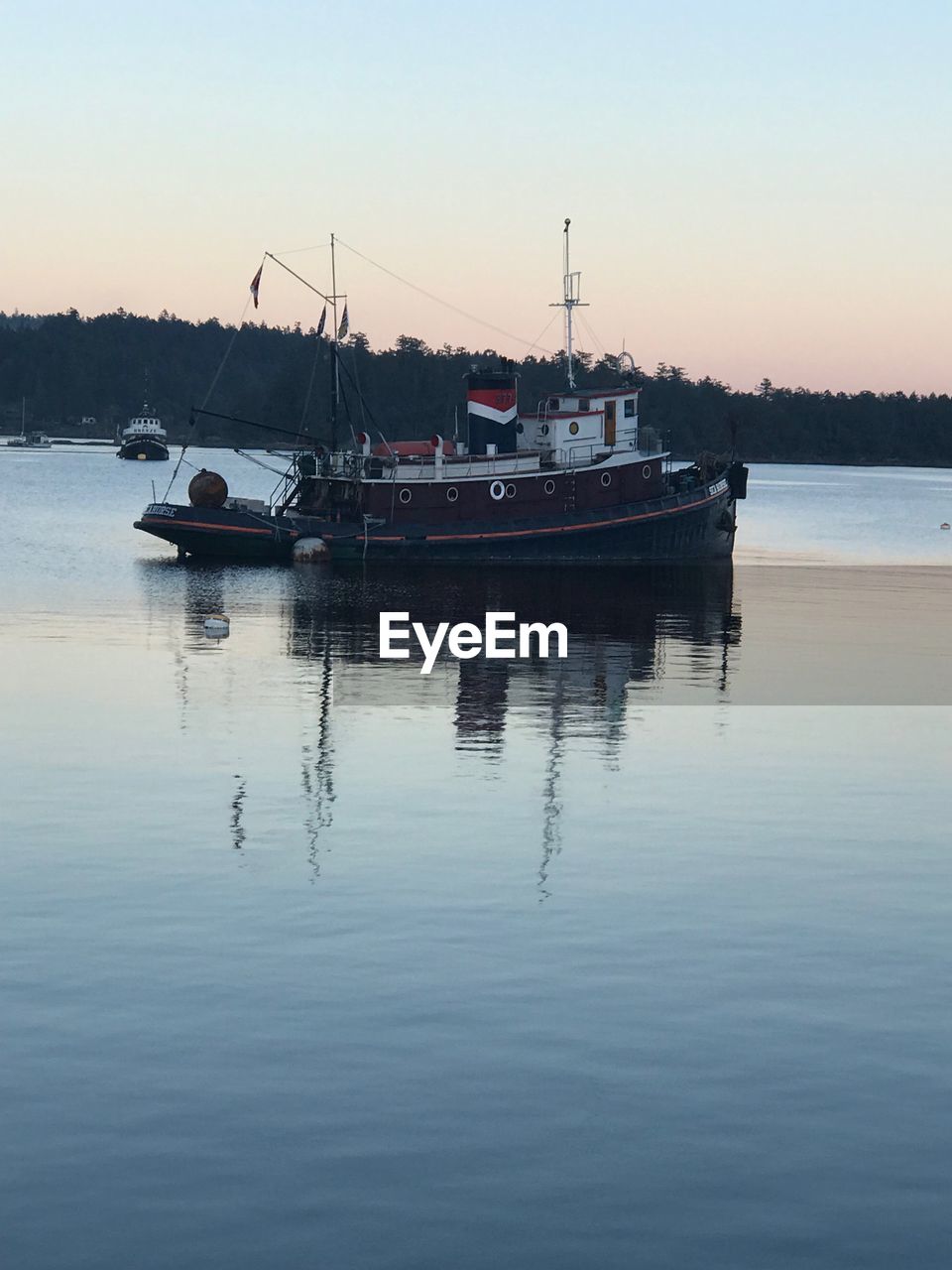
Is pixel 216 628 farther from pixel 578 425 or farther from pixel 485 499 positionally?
pixel 578 425

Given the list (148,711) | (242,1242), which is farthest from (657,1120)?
(148,711)

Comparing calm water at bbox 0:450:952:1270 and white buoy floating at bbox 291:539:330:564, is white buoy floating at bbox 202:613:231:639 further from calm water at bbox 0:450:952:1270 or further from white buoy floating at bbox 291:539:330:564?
white buoy floating at bbox 291:539:330:564

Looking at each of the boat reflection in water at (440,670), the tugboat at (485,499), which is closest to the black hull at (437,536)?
the tugboat at (485,499)

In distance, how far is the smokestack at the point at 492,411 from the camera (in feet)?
248

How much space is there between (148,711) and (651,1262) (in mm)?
23586

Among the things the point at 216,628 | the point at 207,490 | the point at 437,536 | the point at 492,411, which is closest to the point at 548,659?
the point at 216,628

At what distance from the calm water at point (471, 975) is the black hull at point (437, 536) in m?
38.4

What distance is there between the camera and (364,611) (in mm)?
56094

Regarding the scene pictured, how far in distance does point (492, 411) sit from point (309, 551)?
10249 millimetres

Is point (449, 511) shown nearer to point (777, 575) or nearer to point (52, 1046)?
point (777, 575)

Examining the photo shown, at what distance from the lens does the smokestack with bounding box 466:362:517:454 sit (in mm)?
75500

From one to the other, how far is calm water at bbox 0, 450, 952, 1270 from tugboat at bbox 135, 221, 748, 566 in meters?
38.6

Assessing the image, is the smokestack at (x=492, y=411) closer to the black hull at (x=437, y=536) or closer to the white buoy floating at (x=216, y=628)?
the black hull at (x=437, y=536)

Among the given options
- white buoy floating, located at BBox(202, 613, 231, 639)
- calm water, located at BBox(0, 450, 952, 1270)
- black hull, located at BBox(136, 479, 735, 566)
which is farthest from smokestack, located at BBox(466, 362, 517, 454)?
calm water, located at BBox(0, 450, 952, 1270)
